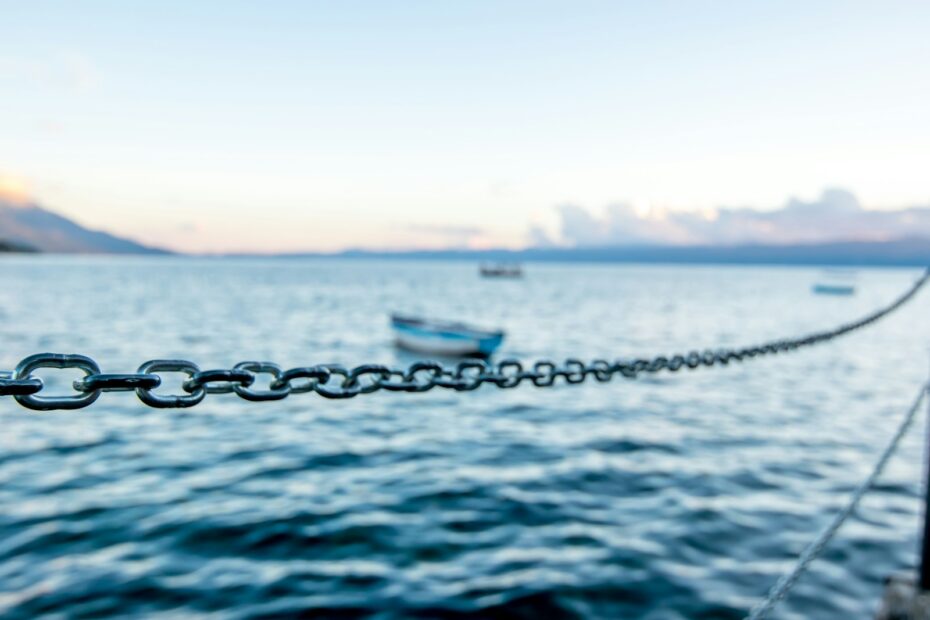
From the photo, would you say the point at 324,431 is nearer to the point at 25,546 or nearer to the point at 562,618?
the point at 25,546

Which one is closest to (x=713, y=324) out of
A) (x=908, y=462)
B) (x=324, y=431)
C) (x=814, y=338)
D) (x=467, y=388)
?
(x=908, y=462)

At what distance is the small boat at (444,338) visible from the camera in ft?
72.9

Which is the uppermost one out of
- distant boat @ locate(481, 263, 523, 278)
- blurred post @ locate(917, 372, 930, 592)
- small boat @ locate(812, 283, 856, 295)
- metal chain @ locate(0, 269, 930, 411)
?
metal chain @ locate(0, 269, 930, 411)

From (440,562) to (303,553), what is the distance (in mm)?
1513

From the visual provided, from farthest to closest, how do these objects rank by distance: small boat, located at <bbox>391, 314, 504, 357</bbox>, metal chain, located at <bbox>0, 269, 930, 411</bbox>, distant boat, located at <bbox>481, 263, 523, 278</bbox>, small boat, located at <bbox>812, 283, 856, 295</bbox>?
distant boat, located at <bbox>481, 263, 523, 278</bbox> < small boat, located at <bbox>812, 283, 856, 295</bbox> < small boat, located at <bbox>391, 314, 504, 357</bbox> < metal chain, located at <bbox>0, 269, 930, 411</bbox>

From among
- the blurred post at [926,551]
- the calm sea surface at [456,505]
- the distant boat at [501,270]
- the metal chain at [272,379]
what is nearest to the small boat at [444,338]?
the calm sea surface at [456,505]

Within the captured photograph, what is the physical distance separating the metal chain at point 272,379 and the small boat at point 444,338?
1834cm

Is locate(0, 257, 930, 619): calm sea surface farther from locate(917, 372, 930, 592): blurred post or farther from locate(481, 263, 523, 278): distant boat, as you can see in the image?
locate(481, 263, 523, 278): distant boat

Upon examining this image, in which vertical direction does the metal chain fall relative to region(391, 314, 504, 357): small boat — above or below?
above

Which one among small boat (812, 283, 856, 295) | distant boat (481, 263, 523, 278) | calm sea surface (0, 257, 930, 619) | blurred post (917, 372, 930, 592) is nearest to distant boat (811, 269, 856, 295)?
small boat (812, 283, 856, 295)

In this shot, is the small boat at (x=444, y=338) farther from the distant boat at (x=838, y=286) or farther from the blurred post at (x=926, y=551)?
the distant boat at (x=838, y=286)

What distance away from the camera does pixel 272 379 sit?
2414 millimetres

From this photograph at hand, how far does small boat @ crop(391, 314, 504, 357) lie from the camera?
72.9 ft

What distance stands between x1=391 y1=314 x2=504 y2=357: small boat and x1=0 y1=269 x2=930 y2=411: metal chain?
18344mm
